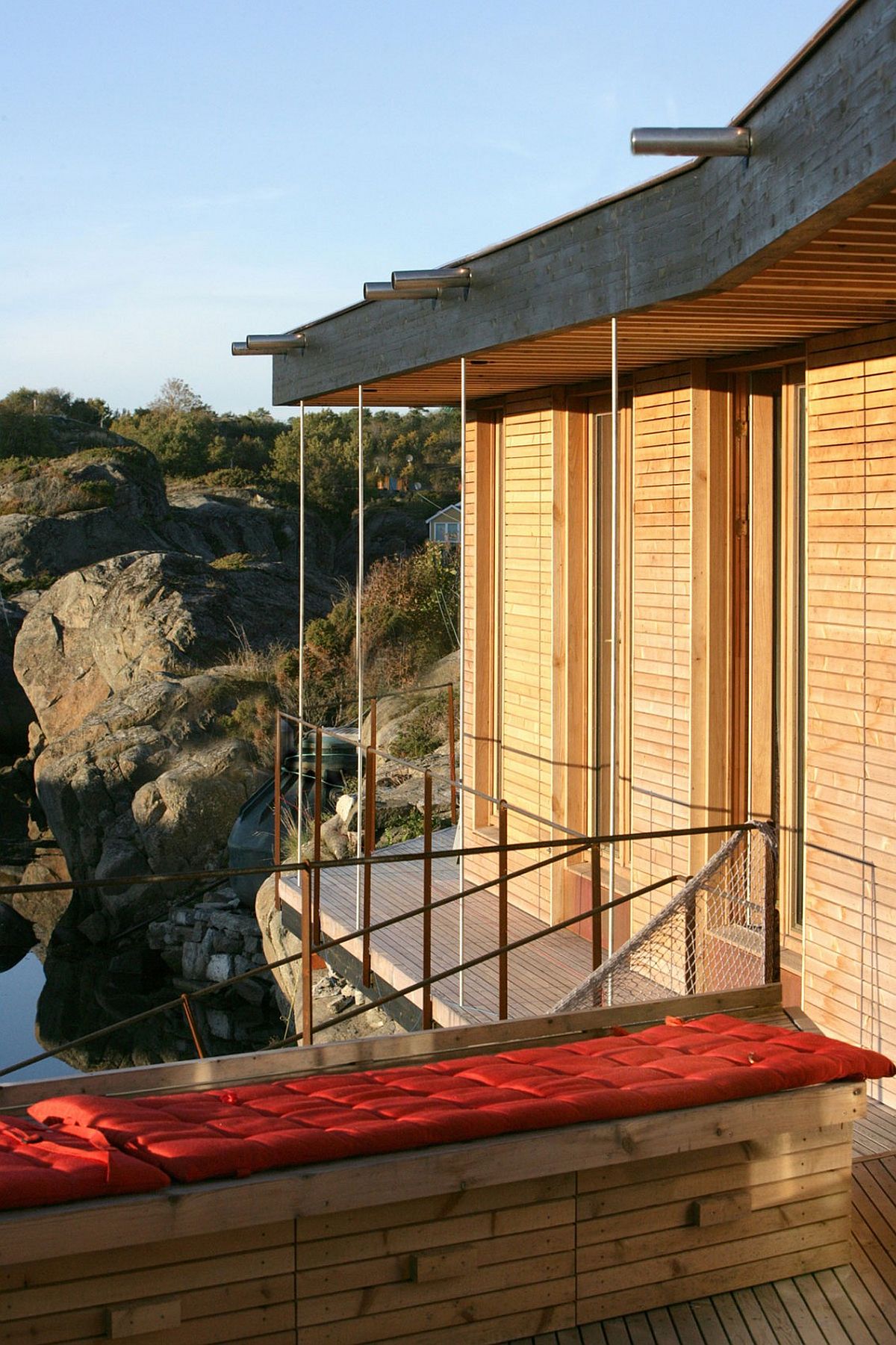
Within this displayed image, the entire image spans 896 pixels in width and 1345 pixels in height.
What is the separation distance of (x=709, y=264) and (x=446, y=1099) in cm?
289

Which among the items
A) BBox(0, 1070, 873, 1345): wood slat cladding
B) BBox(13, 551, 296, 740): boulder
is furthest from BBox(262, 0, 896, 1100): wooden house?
BBox(13, 551, 296, 740): boulder

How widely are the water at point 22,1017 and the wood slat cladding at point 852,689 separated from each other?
12.3 meters

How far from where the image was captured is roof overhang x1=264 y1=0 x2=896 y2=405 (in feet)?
11.7

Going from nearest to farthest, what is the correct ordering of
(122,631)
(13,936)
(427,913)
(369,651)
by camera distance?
(427,913) → (13,936) → (369,651) → (122,631)

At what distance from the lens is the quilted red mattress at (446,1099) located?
3.38 meters

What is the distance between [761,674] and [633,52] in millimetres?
32752

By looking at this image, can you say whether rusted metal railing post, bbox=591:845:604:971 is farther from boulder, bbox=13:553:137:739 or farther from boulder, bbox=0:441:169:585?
boulder, bbox=0:441:169:585

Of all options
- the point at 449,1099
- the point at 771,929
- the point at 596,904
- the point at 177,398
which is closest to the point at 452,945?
the point at 596,904

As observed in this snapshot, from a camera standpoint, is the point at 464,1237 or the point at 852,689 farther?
the point at 852,689

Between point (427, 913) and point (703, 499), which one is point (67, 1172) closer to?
point (427, 913)

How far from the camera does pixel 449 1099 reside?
3824 millimetres

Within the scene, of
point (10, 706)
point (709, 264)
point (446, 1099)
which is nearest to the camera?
point (446, 1099)

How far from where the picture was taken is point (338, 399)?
33.1 ft

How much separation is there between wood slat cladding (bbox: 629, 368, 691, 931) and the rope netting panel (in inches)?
14.4
